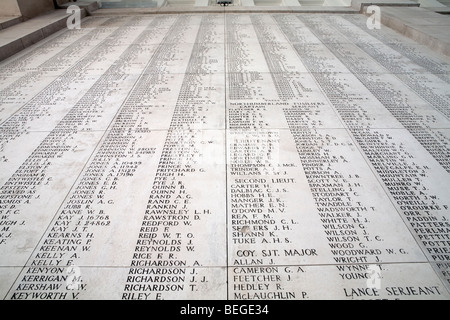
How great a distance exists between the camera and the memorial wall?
2369 mm

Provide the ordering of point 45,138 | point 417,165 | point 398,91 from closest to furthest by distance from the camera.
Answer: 1. point 417,165
2. point 45,138
3. point 398,91

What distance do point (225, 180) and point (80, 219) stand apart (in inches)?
66.6

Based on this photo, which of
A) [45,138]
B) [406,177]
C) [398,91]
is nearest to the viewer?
[406,177]

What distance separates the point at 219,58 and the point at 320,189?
5183 mm

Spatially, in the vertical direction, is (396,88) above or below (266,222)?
above

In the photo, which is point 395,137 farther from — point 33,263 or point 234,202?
point 33,263

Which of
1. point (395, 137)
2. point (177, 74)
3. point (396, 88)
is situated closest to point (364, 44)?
point (396, 88)

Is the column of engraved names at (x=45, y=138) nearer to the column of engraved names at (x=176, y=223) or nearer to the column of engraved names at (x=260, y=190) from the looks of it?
the column of engraved names at (x=176, y=223)

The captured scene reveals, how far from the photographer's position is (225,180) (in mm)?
3387

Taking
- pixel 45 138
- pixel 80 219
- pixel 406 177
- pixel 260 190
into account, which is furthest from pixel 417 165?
pixel 45 138

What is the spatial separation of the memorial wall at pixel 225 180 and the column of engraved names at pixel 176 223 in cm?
2

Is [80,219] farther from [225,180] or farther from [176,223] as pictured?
[225,180]

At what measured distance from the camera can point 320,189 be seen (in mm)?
3252
